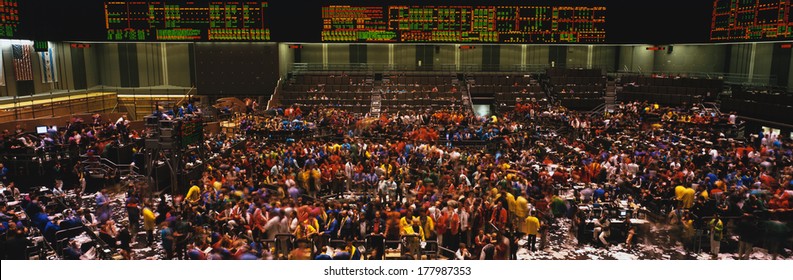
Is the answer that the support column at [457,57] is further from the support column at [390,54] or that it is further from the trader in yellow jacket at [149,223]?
the trader in yellow jacket at [149,223]

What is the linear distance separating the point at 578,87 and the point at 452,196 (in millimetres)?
26782

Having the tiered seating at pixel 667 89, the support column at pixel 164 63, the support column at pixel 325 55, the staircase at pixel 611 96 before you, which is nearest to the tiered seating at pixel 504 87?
the staircase at pixel 611 96

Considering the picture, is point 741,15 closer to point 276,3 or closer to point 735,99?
point 735,99

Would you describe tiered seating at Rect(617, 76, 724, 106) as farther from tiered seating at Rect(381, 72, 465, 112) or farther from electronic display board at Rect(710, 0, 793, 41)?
tiered seating at Rect(381, 72, 465, 112)

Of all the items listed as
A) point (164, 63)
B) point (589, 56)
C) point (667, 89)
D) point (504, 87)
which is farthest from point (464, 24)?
point (164, 63)

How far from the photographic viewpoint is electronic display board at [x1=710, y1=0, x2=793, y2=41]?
28.4 meters

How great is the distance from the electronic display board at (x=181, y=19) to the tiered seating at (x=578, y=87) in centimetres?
1945

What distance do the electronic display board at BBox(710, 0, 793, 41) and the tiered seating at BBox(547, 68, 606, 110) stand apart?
23.9 feet

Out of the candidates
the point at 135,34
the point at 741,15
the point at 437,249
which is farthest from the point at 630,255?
the point at 135,34

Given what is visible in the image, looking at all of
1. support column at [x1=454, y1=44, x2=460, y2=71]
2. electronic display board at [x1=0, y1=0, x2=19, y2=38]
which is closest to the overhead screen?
electronic display board at [x1=0, y1=0, x2=19, y2=38]

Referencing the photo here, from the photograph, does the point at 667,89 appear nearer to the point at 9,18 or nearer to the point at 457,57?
the point at 457,57

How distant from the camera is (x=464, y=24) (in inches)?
1455

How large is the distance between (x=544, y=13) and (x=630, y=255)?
1034 inches

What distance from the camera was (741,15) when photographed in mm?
31312
